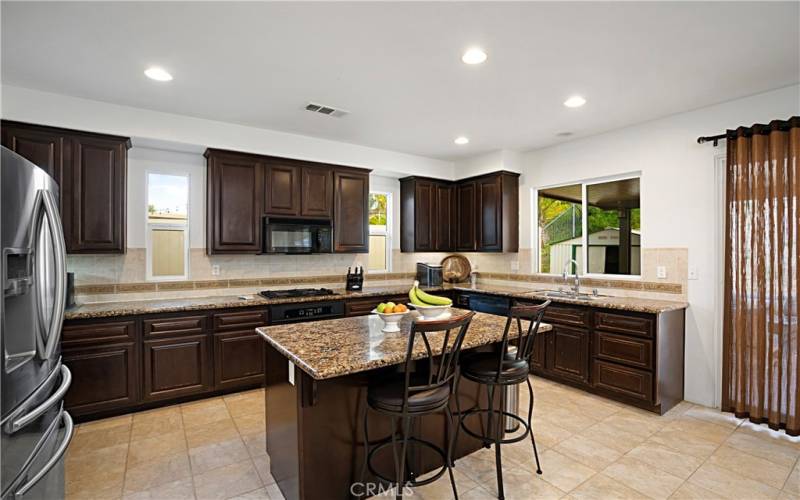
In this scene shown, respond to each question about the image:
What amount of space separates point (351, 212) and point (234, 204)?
4.40 ft

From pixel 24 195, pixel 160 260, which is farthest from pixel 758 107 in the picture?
pixel 160 260

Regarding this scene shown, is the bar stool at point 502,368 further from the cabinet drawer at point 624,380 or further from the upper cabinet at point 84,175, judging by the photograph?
the upper cabinet at point 84,175

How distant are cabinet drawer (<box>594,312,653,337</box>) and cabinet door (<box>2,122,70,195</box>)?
4.83 meters

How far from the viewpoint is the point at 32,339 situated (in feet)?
5.18

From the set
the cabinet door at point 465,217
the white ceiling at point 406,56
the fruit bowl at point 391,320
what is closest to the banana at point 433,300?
the fruit bowl at point 391,320

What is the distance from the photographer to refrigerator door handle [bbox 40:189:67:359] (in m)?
1.70

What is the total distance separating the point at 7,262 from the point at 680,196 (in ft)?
15.4

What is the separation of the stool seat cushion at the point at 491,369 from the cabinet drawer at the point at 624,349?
5.32 ft

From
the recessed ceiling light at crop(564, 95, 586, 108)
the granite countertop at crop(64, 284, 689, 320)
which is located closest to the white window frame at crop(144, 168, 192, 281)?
the granite countertop at crop(64, 284, 689, 320)

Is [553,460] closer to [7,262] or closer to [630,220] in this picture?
[630,220]

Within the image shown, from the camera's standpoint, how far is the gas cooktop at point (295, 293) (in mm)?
4160

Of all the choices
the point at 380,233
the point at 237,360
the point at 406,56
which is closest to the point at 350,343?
the point at 406,56

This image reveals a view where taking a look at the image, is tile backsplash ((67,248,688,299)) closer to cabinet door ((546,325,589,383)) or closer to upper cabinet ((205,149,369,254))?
upper cabinet ((205,149,369,254))

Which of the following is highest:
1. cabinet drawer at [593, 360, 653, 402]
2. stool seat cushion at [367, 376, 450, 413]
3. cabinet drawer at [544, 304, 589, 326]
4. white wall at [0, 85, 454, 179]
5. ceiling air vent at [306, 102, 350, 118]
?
ceiling air vent at [306, 102, 350, 118]
